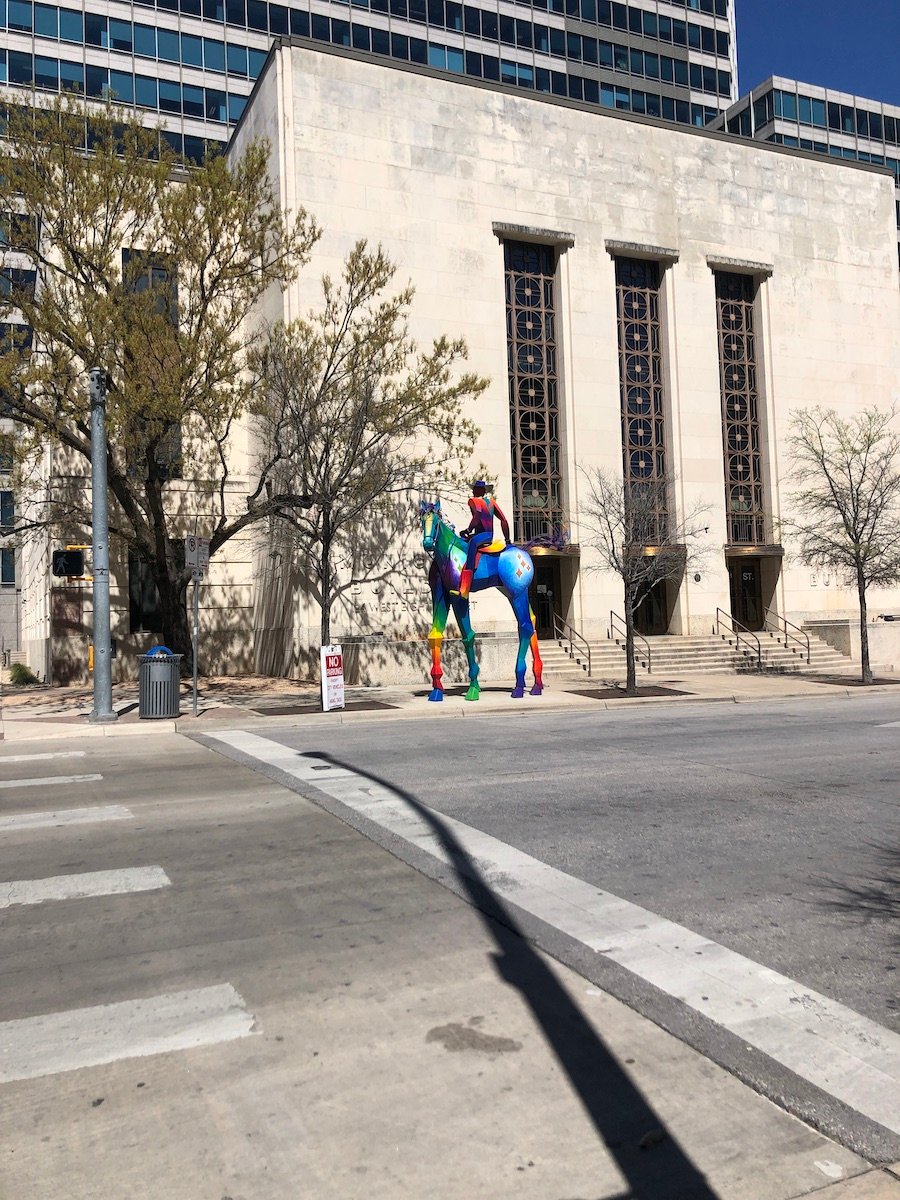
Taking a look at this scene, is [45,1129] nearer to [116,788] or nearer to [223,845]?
[223,845]

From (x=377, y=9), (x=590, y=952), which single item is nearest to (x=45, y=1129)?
(x=590, y=952)

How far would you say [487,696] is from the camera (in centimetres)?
2081

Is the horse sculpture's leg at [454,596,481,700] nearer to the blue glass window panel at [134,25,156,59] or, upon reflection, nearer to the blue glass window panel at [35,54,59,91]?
the blue glass window panel at [35,54,59,91]

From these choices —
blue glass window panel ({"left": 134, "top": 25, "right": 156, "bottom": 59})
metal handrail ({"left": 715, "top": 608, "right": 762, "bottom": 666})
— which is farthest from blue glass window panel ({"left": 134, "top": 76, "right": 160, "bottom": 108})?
metal handrail ({"left": 715, "top": 608, "right": 762, "bottom": 666})

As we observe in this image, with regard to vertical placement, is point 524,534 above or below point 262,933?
above

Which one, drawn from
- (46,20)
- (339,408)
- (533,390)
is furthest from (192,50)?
(339,408)

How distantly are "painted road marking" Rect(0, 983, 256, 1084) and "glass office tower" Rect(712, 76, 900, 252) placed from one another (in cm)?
6816

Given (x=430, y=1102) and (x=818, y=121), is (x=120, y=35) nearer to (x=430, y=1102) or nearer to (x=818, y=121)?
(x=818, y=121)

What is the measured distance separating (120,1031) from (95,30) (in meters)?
54.8

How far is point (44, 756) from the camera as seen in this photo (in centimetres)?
1235

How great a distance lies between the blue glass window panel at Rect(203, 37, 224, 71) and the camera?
49.2 meters

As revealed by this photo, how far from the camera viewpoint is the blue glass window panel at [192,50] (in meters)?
48.8

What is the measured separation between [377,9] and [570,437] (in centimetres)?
3681

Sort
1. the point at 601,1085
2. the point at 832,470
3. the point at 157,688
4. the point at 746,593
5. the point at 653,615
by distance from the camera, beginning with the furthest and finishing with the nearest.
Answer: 1. the point at 746,593
2. the point at 832,470
3. the point at 653,615
4. the point at 157,688
5. the point at 601,1085
